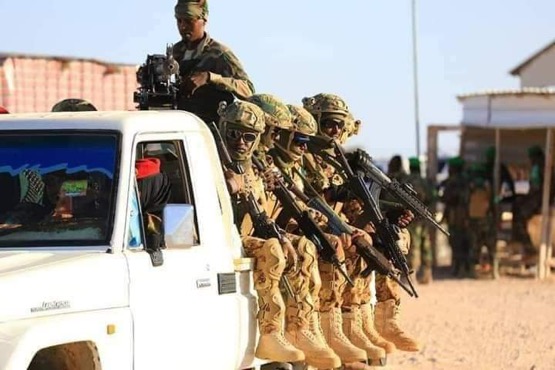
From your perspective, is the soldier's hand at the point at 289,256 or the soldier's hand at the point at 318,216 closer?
the soldier's hand at the point at 289,256

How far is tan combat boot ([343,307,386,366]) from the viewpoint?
873 cm

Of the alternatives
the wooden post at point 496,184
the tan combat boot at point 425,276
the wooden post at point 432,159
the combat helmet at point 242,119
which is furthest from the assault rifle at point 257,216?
the wooden post at point 432,159

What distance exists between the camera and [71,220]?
6.33 m

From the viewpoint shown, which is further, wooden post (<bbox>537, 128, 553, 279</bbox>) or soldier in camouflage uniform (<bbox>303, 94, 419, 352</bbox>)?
wooden post (<bbox>537, 128, 553, 279</bbox>)

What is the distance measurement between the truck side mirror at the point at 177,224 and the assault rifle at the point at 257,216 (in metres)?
1.46

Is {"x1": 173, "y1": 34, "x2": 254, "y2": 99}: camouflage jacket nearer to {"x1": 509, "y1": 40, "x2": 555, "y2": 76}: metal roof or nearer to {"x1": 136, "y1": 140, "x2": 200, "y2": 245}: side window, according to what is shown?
{"x1": 136, "y1": 140, "x2": 200, "y2": 245}: side window

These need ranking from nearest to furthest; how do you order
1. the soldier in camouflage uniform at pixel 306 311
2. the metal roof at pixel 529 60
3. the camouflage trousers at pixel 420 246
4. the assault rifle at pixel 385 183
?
the soldier in camouflage uniform at pixel 306 311, the assault rifle at pixel 385 183, the camouflage trousers at pixel 420 246, the metal roof at pixel 529 60

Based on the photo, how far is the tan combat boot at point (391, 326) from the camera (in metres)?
9.32

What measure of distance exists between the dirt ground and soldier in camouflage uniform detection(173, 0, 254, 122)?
8.59ft

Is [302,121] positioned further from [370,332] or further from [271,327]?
[271,327]

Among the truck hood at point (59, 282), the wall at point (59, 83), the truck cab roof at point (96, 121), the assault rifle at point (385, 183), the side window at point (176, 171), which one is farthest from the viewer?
the wall at point (59, 83)

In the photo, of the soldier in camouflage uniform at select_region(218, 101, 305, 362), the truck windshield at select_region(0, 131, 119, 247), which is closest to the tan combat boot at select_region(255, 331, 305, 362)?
the soldier in camouflage uniform at select_region(218, 101, 305, 362)

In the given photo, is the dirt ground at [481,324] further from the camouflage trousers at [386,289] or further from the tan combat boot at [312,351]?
the tan combat boot at [312,351]

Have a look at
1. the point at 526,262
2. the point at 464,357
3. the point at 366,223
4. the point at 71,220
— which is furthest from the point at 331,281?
the point at 526,262
